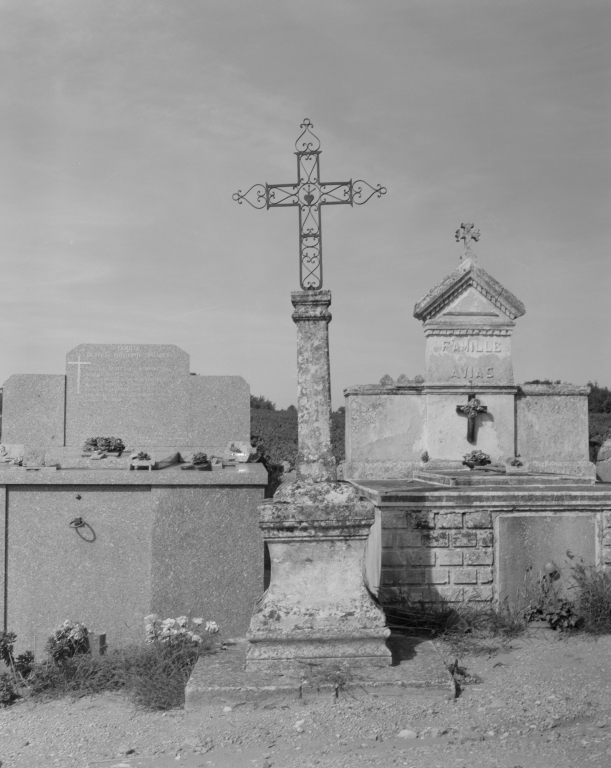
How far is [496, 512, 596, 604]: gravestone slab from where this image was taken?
6.36 meters

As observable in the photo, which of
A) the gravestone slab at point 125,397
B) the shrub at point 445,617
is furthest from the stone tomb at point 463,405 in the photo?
the shrub at point 445,617

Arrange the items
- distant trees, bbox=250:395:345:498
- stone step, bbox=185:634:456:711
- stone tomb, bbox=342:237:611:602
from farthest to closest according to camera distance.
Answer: distant trees, bbox=250:395:345:498
stone tomb, bbox=342:237:611:602
stone step, bbox=185:634:456:711

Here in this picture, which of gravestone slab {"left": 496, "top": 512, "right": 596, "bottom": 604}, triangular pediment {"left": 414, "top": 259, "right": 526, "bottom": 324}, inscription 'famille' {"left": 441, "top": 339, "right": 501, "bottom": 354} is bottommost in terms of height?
gravestone slab {"left": 496, "top": 512, "right": 596, "bottom": 604}

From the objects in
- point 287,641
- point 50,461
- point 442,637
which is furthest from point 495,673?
Answer: point 50,461

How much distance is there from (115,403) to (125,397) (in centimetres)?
13

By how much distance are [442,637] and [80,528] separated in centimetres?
313

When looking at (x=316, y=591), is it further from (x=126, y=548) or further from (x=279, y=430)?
(x=279, y=430)

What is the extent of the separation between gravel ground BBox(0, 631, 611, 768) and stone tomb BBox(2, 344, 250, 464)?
150 inches

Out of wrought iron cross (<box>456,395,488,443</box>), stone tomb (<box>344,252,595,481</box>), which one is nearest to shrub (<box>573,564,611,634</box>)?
stone tomb (<box>344,252,595,481</box>)

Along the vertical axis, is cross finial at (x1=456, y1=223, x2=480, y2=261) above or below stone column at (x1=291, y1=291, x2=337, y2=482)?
above

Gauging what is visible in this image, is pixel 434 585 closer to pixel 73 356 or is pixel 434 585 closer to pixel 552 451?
pixel 73 356

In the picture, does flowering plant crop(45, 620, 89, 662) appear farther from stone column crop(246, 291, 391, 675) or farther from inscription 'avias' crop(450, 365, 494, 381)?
inscription 'avias' crop(450, 365, 494, 381)

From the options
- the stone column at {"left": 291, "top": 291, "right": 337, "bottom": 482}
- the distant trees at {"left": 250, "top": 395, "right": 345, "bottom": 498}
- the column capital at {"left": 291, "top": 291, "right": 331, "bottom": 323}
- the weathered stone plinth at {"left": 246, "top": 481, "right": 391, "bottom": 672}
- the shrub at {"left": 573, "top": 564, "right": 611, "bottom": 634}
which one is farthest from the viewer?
the distant trees at {"left": 250, "top": 395, "right": 345, "bottom": 498}

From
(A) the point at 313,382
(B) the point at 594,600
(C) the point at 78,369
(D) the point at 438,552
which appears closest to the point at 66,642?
(A) the point at 313,382
